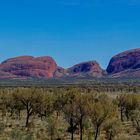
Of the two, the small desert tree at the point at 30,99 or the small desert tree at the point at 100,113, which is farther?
the small desert tree at the point at 30,99

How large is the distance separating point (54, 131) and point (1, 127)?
8749 mm

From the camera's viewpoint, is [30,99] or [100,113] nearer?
[100,113]

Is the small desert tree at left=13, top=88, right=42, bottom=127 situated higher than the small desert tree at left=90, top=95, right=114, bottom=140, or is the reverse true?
the small desert tree at left=13, top=88, right=42, bottom=127

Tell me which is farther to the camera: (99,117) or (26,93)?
(26,93)

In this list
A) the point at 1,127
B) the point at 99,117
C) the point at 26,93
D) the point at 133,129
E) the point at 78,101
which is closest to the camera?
the point at 99,117

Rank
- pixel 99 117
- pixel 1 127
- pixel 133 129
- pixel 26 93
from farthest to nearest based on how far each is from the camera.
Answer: pixel 26 93 < pixel 133 129 < pixel 1 127 < pixel 99 117

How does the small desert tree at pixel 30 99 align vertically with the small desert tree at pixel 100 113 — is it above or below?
above

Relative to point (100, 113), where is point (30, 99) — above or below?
above

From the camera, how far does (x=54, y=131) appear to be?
174ft

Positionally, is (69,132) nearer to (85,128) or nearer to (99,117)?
(85,128)

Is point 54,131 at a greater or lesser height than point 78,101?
lesser

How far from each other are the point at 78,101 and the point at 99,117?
4673 millimetres

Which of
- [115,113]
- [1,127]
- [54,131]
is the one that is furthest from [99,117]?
[1,127]

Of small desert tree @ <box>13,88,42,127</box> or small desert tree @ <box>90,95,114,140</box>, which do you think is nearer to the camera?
small desert tree @ <box>90,95,114,140</box>
